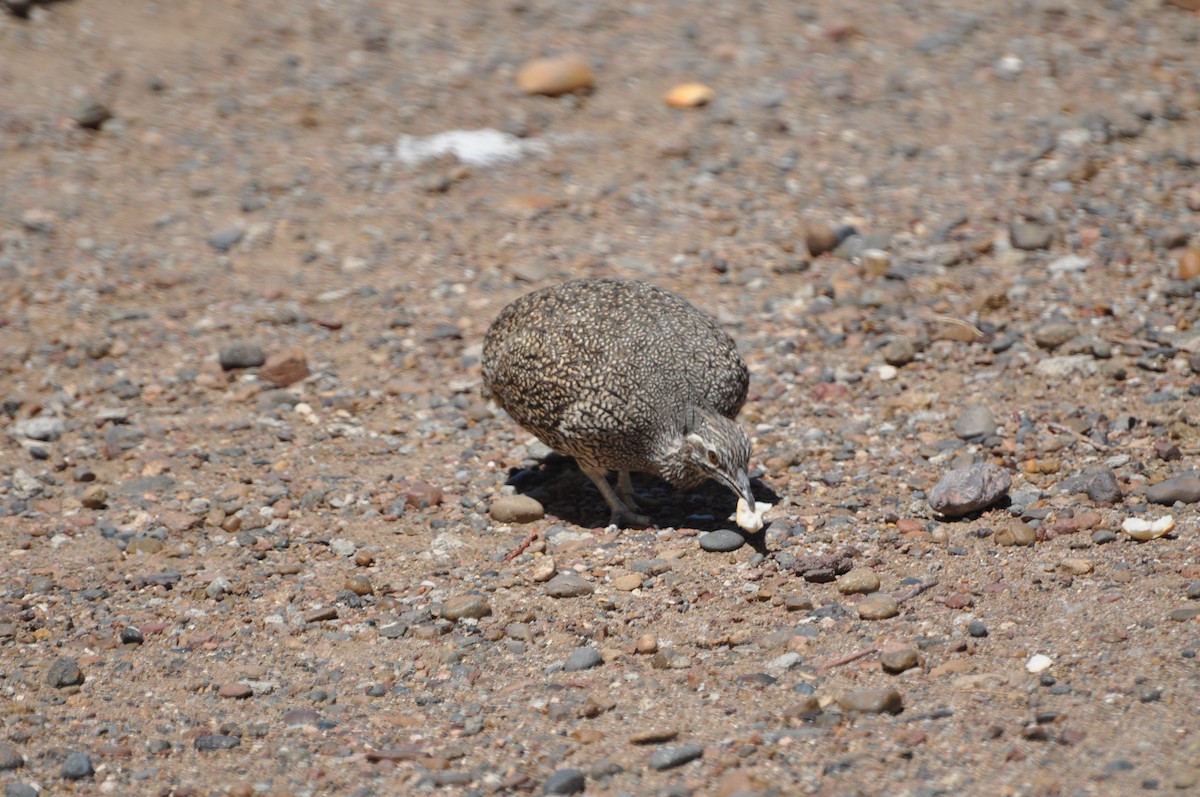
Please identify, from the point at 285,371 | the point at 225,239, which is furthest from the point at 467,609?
the point at 225,239

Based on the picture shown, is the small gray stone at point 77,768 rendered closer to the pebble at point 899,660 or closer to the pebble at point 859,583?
the pebble at point 899,660

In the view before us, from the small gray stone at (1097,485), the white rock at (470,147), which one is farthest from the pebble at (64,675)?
the white rock at (470,147)

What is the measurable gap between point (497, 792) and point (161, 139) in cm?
931

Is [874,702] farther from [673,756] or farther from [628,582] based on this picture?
[628,582]

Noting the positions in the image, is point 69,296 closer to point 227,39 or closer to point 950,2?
point 227,39

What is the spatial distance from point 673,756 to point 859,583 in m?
1.67

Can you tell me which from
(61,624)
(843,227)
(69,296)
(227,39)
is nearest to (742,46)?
(843,227)

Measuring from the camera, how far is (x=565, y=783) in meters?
5.15

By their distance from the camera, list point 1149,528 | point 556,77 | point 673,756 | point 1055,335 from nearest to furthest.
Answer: point 673,756 → point 1149,528 → point 1055,335 → point 556,77

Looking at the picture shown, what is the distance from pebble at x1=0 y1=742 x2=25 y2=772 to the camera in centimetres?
555

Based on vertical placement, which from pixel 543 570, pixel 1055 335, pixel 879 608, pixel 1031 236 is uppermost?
pixel 1031 236

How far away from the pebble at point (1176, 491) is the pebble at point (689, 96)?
22.4 feet

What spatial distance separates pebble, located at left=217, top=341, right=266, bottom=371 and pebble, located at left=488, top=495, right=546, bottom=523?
2665 millimetres

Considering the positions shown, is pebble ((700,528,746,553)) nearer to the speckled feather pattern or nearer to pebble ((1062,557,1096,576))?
the speckled feather pattern
